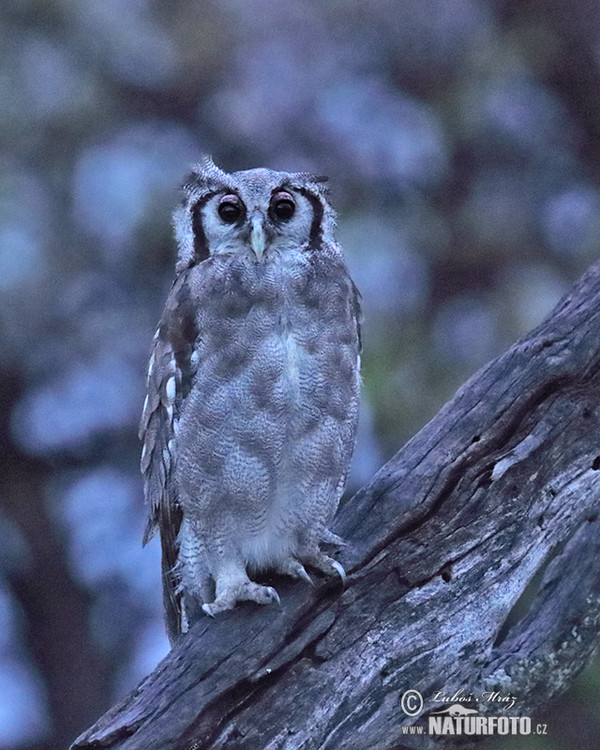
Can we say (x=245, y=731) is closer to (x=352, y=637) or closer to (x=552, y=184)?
(x=352, y=637)

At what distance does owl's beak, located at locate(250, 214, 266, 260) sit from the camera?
2.90 meters

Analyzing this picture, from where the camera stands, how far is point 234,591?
292 centimetres

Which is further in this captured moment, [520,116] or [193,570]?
[520,116]

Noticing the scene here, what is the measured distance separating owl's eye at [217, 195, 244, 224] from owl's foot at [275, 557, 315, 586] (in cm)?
87

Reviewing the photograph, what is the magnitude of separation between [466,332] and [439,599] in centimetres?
252

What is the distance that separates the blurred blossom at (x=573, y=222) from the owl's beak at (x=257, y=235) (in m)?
2.70

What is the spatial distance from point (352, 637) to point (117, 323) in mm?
2907

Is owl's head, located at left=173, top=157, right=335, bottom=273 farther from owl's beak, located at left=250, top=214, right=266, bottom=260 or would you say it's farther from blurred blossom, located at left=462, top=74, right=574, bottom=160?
blurred blossom, located at left=462, top=74, right=574, bottom=160

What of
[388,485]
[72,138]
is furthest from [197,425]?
[72,138]

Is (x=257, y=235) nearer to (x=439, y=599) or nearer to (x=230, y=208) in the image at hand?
(x=230, y=208)

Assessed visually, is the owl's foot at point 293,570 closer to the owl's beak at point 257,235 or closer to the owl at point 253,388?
the owl at point 253,388

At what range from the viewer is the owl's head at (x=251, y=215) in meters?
2.95

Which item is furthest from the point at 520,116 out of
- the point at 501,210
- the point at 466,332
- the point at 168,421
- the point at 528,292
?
the point at 168,421

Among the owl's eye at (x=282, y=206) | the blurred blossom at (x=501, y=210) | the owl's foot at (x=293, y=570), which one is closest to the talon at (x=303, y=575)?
the owl's foot at (x=293, y=570)
